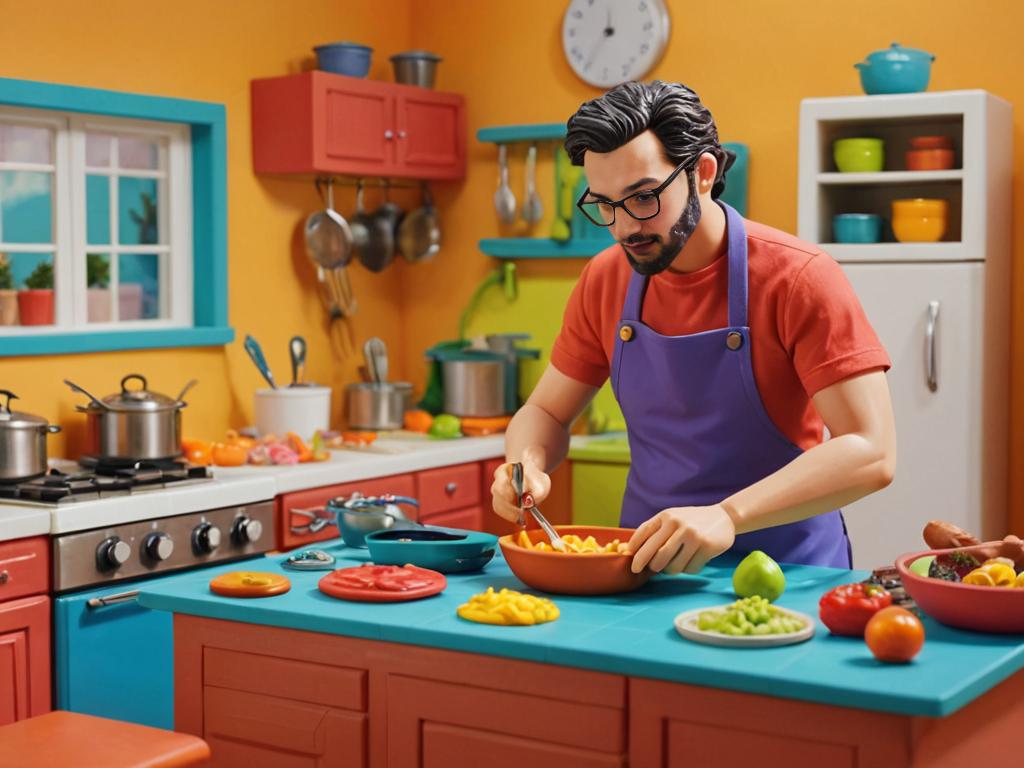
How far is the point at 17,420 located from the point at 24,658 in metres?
0.68

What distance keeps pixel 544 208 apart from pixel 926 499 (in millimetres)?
1999

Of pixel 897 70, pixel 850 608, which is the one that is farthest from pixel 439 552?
pixel 897 70

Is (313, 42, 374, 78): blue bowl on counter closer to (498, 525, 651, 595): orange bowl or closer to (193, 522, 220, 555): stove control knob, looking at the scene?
(193, 522, 220, 555): stove control knob

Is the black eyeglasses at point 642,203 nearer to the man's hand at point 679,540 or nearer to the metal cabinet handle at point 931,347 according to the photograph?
the man's hand at point 679,540

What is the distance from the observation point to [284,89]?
526 centimetres

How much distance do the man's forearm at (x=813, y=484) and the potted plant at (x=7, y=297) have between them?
9.28 ft

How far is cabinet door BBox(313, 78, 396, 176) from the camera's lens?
5.26 m

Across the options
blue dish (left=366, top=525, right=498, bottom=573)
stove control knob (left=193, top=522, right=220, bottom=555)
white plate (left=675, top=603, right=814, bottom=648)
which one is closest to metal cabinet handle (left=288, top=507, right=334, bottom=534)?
stove control knob (left=193, top=522, right=220, bottom=555)

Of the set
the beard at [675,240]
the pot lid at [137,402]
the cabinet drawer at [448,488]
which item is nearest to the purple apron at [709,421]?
the beard at [675,240]

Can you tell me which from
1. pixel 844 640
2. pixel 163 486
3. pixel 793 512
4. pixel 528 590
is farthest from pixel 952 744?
pixel 163 486

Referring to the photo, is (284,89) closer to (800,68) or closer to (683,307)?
(800,68)

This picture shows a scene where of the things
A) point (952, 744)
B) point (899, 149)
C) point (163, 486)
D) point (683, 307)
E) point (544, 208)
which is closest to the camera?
point (952, 744)

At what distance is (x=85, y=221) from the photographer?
16.0 ft

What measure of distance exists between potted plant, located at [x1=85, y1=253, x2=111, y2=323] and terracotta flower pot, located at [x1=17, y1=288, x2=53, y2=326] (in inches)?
8.9
